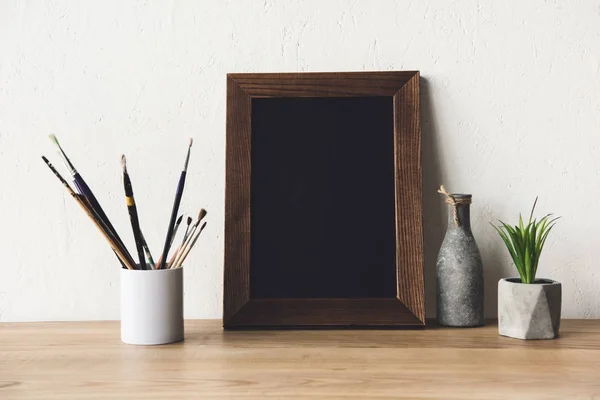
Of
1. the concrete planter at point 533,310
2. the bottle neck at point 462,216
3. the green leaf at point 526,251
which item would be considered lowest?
the concrete planter at point 533,310

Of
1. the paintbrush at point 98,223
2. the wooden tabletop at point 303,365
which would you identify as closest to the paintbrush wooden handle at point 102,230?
the paintbrush at point 98,223

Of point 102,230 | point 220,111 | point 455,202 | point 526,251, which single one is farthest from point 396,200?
point 102,230

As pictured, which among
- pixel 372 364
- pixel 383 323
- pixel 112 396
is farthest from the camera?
pixel 383 323

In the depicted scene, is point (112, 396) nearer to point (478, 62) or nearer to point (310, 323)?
point (310, 323)

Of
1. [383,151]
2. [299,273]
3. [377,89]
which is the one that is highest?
[377,89]

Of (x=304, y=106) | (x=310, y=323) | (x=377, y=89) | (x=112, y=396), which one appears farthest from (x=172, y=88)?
(x=112, y=396)

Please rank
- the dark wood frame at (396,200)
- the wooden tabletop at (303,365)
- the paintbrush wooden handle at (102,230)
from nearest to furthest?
1. the wooden tabletop at (303,365)
2. the paintbrush wooden handle at (102,230)
3. the dark wood frame at (396,200)

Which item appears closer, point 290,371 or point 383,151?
point 290,371

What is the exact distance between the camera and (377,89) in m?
1.12

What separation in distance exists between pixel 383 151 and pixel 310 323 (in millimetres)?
330

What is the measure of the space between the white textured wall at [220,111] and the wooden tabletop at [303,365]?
0.41ft

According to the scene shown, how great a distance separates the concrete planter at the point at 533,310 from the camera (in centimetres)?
98

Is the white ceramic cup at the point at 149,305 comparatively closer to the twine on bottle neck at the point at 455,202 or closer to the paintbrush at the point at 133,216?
the paintbrush at the point at 133,216

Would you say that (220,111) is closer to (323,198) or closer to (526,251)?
(323,198)
